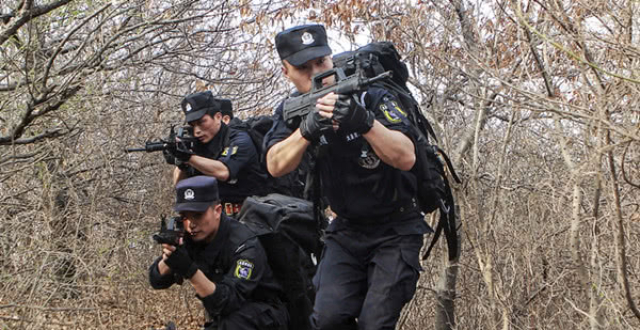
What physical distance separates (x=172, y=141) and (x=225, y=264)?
136cm

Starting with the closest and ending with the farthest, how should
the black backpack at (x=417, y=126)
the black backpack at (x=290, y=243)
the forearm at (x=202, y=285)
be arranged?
the black backpack at (x=417, y=126)
the forearm at (x=202, y=285)
the black backpack at (x=290, y=243)

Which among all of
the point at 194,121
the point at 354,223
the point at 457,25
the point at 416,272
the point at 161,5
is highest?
the point at 161,5

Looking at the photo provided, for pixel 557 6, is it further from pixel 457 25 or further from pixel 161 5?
pixel 161 5

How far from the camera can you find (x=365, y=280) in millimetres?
3809

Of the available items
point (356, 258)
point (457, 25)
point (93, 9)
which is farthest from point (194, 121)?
point (356, 258)

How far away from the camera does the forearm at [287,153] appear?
357cm

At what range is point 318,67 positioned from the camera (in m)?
3.75

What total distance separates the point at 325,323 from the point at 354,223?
53 cm

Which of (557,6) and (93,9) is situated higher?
(93,9)

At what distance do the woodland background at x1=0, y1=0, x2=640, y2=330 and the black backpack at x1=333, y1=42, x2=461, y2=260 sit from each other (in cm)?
41

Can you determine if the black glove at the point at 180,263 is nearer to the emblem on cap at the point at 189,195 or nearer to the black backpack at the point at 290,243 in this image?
the emblem on cap at the point at 189,195

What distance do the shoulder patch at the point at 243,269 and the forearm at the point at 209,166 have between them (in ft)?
4.38

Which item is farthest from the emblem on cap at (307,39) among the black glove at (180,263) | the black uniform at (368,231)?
the black glove at (180,263)

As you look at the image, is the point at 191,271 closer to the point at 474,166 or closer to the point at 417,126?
the point at 417,126
